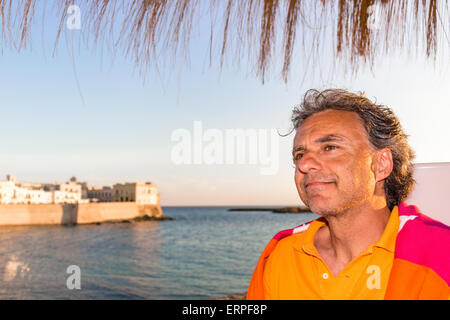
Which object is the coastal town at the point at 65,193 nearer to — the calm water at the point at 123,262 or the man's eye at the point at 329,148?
the calm water at the point at 123,262

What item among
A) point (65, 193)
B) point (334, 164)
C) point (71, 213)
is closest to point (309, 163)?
point (334, 164)

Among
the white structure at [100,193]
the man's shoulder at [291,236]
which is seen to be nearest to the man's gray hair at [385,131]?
the man's shoulder at [291,236]

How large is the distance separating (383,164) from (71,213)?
168 feet

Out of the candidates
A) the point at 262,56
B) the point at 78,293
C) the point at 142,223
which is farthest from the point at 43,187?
the point at 262,56

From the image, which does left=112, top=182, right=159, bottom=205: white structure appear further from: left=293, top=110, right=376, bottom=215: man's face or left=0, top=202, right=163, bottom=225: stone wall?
left=293, top=110, right=376, bottom=215: man's face

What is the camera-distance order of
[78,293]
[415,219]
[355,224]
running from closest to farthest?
[415,219] → [355,224] → [78,293]

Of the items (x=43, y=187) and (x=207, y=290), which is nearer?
(x=207, y=290)

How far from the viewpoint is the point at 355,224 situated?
48.0 inches

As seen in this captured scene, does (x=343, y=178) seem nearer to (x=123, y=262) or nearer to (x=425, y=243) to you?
(x=425, y=243)

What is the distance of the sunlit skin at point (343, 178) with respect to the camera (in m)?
1.16

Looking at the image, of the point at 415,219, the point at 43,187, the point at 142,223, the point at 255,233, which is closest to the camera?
the point at 415,219

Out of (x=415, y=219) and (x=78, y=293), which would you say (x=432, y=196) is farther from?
(x=78, y=293)

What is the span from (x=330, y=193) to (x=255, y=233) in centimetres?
4577
